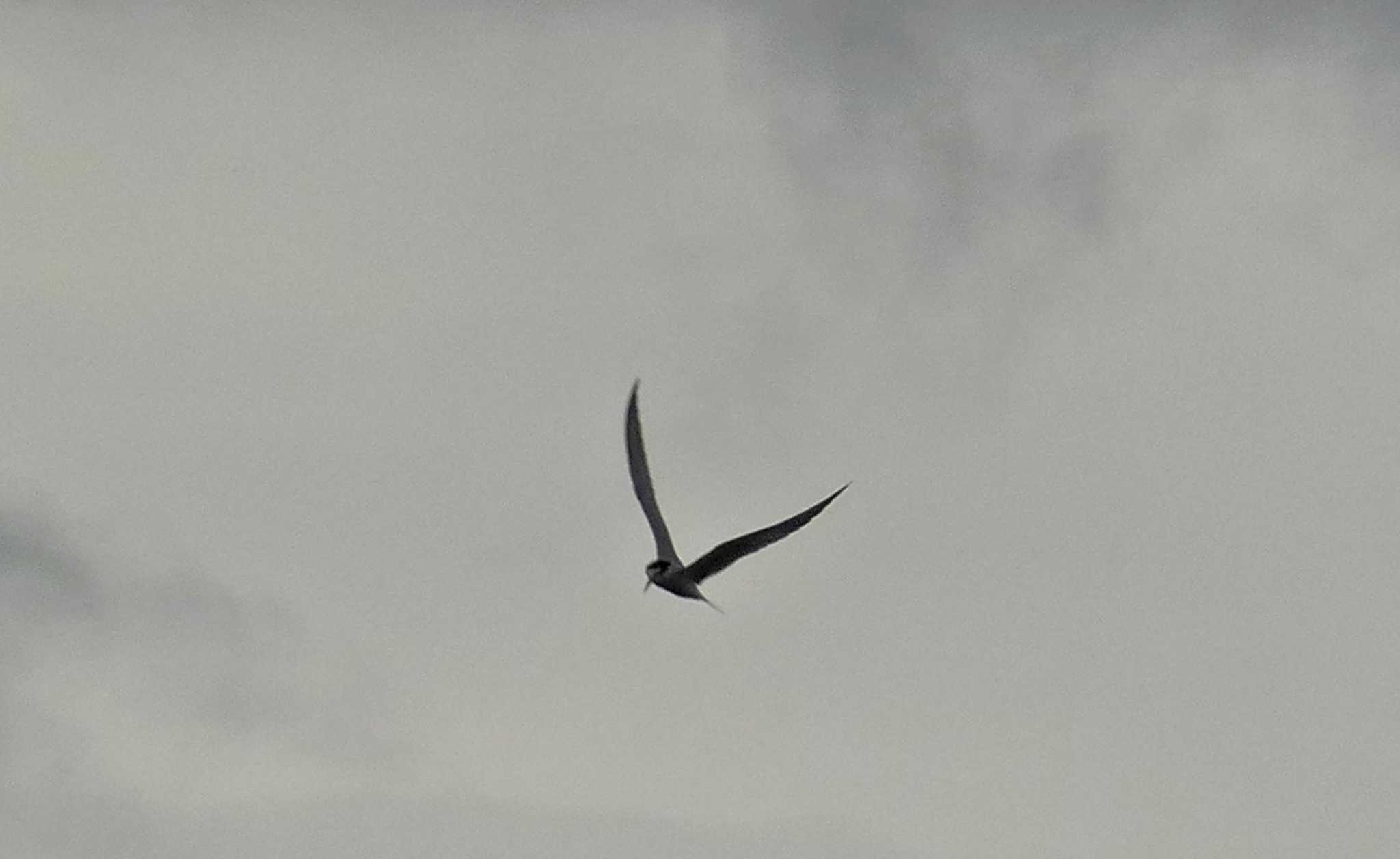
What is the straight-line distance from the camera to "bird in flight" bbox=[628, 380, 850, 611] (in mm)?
87688

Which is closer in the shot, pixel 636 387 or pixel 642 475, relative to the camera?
pixel 636 387

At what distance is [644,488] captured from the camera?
95562 millimetres

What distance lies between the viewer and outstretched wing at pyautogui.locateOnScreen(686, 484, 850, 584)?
86125mm

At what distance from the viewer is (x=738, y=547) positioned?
90000 millimetres

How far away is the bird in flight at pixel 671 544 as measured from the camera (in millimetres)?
87688

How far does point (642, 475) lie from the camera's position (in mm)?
95750

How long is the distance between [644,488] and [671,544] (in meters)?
3.02

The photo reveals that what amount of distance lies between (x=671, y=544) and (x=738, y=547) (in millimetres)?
5136

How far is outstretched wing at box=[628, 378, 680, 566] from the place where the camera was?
308 feet

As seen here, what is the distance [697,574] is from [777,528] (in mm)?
5702

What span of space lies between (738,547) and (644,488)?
23.9 ft

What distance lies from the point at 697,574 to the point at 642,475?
6606 mm

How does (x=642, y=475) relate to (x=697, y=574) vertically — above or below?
above

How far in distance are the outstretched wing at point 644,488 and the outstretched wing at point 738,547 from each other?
2224 millimetres
